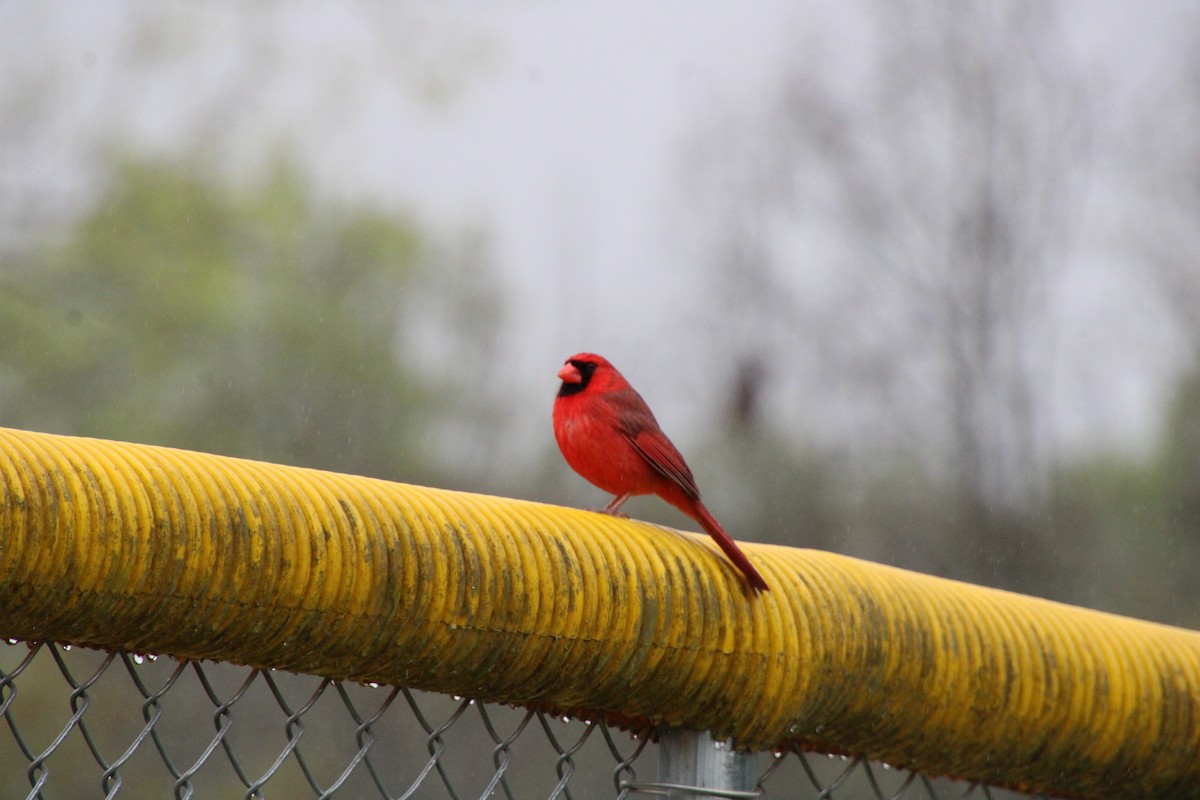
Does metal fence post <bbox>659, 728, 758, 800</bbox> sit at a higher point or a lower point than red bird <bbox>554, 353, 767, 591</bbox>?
lower

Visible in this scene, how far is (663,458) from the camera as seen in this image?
2787mm

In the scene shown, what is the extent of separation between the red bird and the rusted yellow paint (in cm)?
73

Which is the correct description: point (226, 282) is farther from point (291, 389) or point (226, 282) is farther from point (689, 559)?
point (689, 559)

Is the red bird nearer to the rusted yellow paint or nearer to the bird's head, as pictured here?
the bird's head

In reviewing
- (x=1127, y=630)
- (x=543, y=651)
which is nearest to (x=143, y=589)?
(x=543, y=651)

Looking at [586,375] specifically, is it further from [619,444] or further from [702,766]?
[702,766]

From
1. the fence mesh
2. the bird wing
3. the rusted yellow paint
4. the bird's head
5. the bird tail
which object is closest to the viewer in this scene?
the rusted yellow paint

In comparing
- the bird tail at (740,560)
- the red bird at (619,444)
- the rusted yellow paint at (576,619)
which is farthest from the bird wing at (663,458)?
the bird tail at (740,560)

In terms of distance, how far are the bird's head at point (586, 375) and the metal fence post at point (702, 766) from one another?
1.33m

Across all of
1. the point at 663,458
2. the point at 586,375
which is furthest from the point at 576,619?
the point at 586,375

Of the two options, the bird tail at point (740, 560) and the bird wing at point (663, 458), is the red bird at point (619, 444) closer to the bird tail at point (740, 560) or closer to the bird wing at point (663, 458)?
the bird wing at point (663, 458)

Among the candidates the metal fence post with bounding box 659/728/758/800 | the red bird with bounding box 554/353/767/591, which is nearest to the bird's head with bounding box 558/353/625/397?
the red bird with bounding box 554/353/767/591

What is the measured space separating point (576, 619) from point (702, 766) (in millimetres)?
328

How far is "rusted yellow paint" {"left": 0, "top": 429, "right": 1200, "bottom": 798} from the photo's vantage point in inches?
52.1
